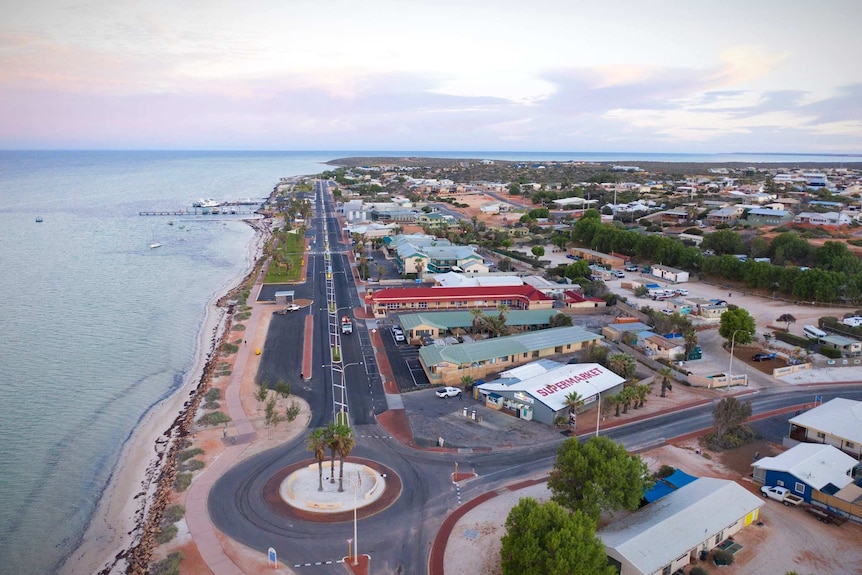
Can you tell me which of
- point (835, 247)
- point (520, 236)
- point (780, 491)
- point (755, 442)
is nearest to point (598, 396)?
point (755, 442)

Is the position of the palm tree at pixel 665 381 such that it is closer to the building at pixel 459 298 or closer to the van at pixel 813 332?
the van at pixel 813 332

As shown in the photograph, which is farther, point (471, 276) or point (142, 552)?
point (471, 276)

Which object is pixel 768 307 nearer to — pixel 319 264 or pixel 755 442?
pixel 755 442

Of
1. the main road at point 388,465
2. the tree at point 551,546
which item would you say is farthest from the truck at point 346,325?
the tree at point 551,546

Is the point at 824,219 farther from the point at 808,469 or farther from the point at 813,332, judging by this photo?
the point at 808,469

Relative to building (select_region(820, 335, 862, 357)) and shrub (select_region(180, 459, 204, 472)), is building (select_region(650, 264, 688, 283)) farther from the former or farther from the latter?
shrub (select_region(180, 459, 204, 472))

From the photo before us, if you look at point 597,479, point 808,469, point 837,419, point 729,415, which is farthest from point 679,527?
point 837,419
